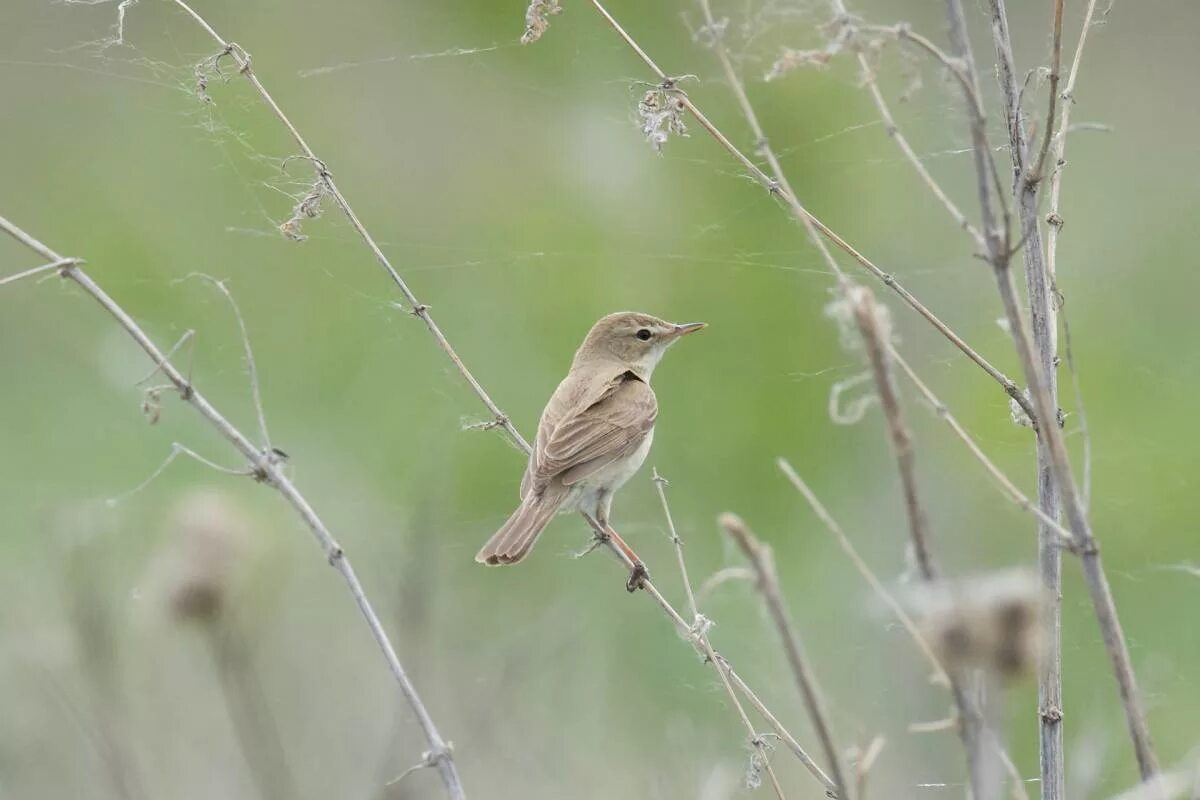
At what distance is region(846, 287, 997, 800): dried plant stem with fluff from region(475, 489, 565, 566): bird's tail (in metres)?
2.04

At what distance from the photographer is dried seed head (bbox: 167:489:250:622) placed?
2068 mm

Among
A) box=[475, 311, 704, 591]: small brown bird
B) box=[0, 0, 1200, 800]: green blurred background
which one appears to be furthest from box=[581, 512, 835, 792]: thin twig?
box=[0, 0, 1200, 800]: green blurred background

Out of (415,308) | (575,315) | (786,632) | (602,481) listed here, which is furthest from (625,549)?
(575,315)

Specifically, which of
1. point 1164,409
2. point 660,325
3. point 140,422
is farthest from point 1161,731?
point 140,422

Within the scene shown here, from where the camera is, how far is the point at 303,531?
5.54 m

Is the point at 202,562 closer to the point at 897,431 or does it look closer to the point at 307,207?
the point at 307,207

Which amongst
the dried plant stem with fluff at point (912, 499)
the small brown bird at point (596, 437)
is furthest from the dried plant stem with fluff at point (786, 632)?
the small brown bird at point (596, 437)

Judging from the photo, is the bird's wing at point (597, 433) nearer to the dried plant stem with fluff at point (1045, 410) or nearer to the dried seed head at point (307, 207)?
the dried seed head at point (307, 207)

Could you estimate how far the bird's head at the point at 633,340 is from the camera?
13.6 ft

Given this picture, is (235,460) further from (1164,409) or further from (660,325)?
(1164,409)

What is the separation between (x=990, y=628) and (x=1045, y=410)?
0.43 metres

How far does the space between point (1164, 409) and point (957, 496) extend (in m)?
1.21

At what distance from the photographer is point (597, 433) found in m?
3.67

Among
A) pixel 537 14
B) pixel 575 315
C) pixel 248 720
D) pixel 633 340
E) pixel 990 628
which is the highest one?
pixel 575 315
